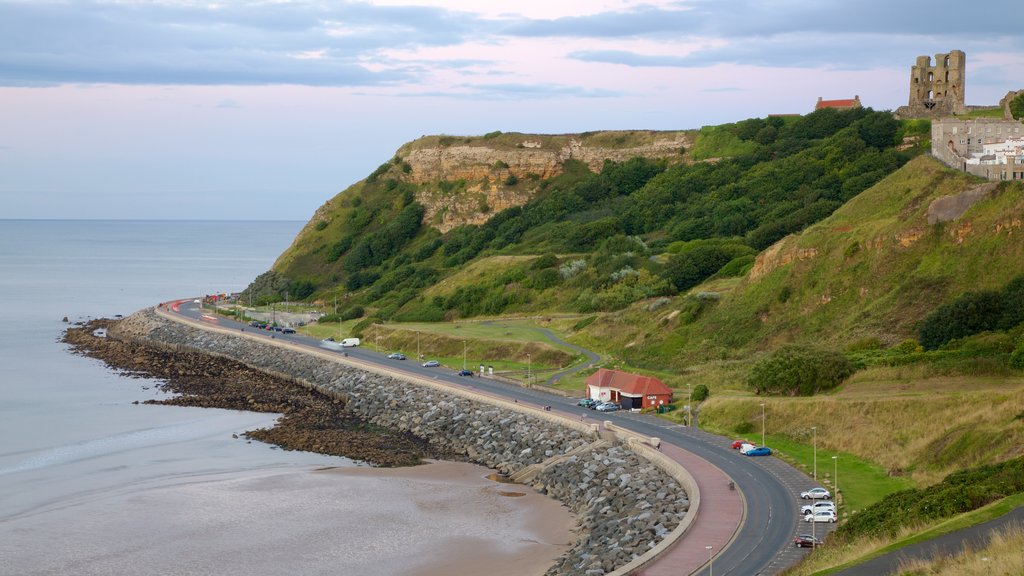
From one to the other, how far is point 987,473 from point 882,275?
111ft

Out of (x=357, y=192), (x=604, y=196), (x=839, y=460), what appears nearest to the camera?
(x=839, y=460)

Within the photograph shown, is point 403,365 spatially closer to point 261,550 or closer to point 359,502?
point 359,502

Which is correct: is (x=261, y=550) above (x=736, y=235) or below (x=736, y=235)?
below

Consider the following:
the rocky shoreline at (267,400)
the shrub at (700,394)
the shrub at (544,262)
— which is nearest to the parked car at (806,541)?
the shrub at (700,394)

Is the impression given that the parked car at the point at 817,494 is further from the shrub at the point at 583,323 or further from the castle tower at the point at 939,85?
the castle tower at the point at 939,85

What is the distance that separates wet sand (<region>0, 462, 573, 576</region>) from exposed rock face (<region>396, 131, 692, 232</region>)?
3585 inches

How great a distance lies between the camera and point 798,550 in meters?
35.3

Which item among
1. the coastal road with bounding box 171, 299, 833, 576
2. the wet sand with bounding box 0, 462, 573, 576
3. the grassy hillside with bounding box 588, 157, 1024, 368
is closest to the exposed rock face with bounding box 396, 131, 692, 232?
the grassy hillside with bounding box 588, 157, 1024, 368

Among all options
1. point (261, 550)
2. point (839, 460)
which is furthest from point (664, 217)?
point (261, 550)

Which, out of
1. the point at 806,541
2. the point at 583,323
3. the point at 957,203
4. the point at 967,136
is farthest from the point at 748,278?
the point at 806,541

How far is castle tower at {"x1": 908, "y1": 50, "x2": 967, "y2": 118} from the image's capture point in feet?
377

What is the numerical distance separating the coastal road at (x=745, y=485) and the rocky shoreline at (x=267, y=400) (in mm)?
8503

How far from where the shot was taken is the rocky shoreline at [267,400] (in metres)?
61.6

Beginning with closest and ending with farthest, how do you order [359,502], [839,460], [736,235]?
[839,460] → [359,502] → [736,235]
